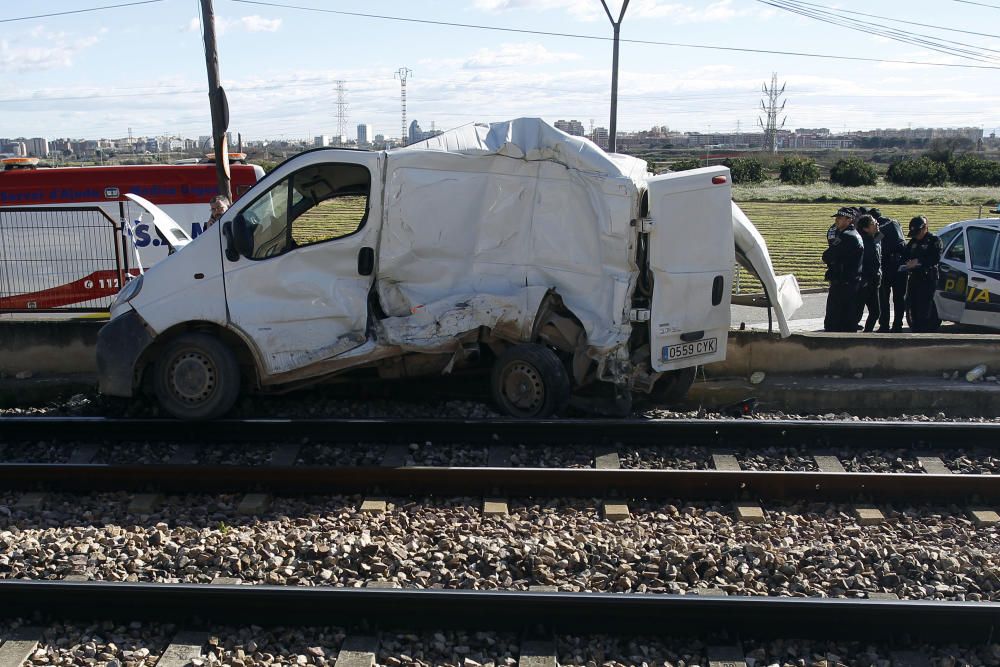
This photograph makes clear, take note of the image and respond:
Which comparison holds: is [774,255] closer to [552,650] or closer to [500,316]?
[500,316]

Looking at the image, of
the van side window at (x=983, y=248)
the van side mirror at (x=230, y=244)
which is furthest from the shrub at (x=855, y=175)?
the van side mirror at (x=230, y=244)

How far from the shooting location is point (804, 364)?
10.2 m

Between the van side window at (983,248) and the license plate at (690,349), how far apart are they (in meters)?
6.72

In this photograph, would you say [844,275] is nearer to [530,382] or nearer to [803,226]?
[530,382]

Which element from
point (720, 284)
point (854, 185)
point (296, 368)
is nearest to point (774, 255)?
point (720, 284)

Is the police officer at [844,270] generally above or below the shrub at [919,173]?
below

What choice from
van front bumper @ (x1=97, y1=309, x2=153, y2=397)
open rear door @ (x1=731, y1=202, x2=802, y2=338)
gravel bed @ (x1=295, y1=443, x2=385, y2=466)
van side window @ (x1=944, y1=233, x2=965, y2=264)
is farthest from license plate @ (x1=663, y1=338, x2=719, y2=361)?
van side window @ (x1=944, y1=233, x2=965, y2=264)

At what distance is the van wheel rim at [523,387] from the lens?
8758mm

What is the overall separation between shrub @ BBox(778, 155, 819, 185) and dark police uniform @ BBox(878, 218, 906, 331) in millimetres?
46610

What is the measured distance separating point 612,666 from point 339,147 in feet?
18.2

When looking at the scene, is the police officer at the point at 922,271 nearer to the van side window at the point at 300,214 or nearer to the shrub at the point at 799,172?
the van side window at the point at 300,214

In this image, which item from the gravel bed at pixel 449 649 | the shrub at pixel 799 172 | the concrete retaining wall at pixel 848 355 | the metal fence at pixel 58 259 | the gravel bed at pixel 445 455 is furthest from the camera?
the shrub at pixel 799 172

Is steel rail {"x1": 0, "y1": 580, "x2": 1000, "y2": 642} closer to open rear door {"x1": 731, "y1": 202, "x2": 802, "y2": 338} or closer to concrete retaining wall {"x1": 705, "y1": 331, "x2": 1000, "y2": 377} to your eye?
open rear door {"x1": 731, "y1": 202, "x2": 802, "y2": 338}

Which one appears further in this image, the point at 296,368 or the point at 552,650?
the point at 296,368
